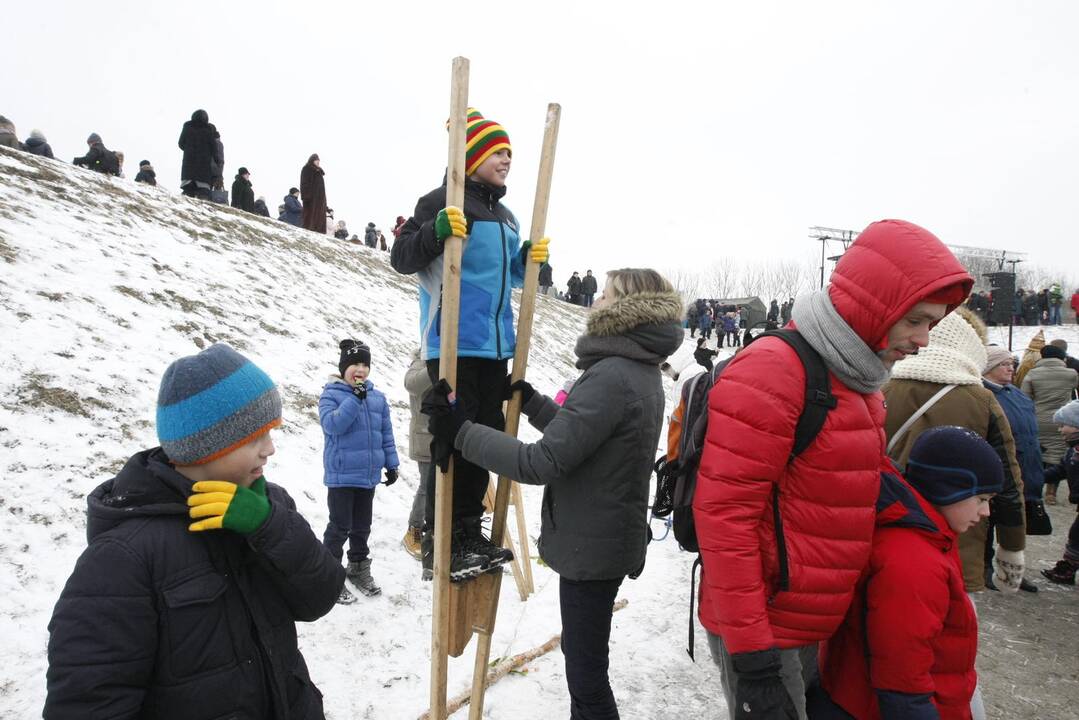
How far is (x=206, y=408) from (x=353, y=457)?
9.73 ft

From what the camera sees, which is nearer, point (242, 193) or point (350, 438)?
point (350, 438)

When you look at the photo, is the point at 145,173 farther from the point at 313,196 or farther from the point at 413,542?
the point at 413,542

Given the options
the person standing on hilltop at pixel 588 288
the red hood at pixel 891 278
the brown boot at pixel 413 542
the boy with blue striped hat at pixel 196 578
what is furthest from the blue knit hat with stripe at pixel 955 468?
the person standing on hilltop at pixel 588 288

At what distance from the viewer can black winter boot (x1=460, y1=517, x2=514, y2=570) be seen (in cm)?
285

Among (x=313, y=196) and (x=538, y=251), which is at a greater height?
(x=313, y=196)

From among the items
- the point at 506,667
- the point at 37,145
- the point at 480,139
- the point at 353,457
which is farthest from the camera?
the point at 37,145

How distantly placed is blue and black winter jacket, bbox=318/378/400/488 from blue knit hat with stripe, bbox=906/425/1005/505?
364 centimetres

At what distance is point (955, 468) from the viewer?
226cm

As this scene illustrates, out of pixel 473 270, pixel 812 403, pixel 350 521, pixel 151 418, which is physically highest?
pixel 473 270

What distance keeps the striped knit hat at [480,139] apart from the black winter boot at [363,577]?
3.27 meters

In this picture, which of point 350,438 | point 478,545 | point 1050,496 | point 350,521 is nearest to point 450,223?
point 478,545

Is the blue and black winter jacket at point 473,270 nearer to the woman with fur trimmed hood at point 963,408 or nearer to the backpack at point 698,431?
the backpack at point 698,431

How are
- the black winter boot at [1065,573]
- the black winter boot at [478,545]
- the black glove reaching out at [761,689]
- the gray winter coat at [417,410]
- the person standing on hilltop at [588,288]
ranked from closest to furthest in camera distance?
the black glove reaching out at [761,689]
the black winter boot at [478,545]
the gray winter coat at [417,410]
the black winter boot at [1065,573]
the person standing on hilltop at [588,288]

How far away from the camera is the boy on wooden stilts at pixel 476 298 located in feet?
9.11
